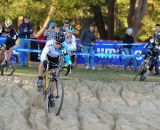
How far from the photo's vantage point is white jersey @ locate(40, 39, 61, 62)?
11.2 meters

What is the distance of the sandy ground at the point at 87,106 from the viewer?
1085cm

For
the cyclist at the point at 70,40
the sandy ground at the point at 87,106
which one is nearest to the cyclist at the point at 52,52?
the sandy ground at the point at 87,106

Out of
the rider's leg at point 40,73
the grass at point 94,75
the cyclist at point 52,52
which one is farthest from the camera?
the grass at point 94,75

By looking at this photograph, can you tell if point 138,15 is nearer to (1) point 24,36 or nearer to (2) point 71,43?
(1) point 24,36

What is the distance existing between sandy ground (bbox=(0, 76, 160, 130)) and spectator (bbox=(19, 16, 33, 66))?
15.3 feet

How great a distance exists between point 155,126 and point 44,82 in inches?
111

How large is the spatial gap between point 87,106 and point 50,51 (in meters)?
2.26

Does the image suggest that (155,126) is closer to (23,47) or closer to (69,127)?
(69,127)

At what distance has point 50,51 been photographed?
37.8ft

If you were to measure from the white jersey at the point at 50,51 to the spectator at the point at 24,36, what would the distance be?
8.09 meters

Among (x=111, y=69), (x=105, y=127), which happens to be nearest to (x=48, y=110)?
(x=105, y=127)

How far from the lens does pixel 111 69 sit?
2155 centimetres

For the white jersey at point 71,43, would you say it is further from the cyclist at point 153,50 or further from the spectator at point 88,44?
the spectator at point 88,44

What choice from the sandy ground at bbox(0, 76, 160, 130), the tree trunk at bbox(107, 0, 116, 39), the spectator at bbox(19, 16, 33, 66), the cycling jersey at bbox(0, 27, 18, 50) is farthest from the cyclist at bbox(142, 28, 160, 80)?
the tree trunk at bbox(107, 0, 116, 39)
